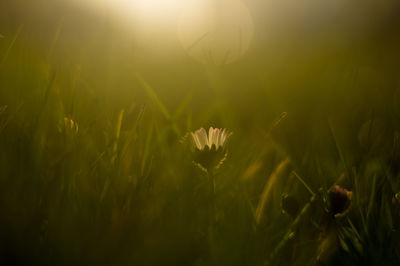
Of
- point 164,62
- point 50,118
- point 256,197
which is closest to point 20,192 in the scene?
point 50,118

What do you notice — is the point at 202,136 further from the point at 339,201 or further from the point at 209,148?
the point at 339,201

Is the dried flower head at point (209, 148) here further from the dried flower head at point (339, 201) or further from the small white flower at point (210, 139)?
the dried flower head at point (339, 201)

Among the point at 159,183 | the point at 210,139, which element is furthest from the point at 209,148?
the point at 159,183

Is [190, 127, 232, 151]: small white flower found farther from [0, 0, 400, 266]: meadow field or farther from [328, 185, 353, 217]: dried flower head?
[328, 185, 353, 217]: dried flower head

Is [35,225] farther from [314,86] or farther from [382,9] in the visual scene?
[382,9]

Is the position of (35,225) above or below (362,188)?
above

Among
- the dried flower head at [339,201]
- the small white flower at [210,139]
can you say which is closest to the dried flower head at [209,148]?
the small white flower at [210,139]

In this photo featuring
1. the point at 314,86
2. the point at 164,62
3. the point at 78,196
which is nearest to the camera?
the point at 78,196
